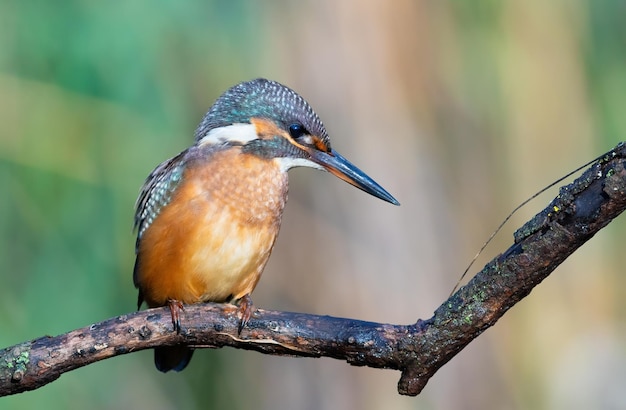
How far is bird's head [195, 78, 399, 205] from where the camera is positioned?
293cm

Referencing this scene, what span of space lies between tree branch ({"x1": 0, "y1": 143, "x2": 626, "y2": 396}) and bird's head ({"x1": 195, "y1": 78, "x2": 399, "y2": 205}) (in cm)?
58

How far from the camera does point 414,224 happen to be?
449 cm

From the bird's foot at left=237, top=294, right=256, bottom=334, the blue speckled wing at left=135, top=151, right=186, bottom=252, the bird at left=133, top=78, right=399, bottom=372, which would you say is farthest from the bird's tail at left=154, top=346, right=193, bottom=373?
the bird's foot at left=237, top=294, right=256, bottom=334

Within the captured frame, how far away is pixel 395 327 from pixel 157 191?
1118 mm

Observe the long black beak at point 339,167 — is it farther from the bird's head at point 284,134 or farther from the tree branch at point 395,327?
the tree branch at point 395,327

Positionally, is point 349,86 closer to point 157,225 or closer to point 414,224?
point 414,224

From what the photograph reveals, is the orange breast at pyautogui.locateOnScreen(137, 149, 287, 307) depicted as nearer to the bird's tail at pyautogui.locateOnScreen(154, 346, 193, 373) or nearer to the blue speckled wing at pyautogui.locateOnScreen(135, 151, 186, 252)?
the blue speckled wing at pyautogui.locateOnScreen(135, 151, 186, 252)

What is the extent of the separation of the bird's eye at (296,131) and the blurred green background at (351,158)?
4.71 feet

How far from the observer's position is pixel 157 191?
299cm

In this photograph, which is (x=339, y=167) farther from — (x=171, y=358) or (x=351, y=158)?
(x=351, y=158)

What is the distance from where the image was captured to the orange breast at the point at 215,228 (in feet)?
9.30

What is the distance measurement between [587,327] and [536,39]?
5.01 ft

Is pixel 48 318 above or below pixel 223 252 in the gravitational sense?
above

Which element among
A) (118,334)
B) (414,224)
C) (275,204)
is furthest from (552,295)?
(118,334)
